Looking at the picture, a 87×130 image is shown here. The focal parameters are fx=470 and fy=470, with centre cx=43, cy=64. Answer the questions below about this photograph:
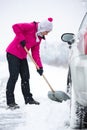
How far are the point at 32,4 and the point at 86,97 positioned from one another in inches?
1392

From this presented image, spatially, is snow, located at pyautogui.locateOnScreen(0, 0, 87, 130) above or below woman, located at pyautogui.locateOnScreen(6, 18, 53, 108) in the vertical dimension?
below

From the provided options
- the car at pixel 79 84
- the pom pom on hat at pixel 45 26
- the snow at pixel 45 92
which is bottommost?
the snow at pixel 45 92

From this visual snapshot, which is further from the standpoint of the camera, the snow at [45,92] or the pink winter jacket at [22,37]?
the pink winter jacket at [22,37]

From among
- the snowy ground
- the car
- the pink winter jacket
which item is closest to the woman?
the pink winter jacket

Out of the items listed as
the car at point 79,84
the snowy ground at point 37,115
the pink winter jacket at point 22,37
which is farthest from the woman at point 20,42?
the car at point 79,84

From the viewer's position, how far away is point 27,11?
3688cm

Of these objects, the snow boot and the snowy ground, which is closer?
the snowy ground

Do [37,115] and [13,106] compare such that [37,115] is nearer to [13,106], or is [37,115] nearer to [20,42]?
[13,106]

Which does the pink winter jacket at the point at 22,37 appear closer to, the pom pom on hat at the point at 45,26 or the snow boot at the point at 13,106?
the pom pom on hat at the point at 45,26

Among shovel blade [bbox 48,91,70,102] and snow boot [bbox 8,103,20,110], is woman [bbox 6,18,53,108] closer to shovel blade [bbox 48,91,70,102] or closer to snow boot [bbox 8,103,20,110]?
snow boot [bbox 8,103,20,110]

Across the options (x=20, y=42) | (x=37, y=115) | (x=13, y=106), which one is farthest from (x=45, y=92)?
(x=37, y=115)

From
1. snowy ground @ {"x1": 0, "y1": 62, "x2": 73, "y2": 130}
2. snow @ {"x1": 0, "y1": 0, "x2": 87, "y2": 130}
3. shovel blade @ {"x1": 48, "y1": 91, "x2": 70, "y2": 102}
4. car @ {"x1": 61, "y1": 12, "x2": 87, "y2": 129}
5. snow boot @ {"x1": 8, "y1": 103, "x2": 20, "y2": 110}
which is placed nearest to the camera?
car @ {"x1": 61, "y1": 12, "x2": 87, "y2": 129}

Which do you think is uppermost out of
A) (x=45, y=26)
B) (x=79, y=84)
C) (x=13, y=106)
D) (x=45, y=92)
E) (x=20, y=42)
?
(x=45, y=26)

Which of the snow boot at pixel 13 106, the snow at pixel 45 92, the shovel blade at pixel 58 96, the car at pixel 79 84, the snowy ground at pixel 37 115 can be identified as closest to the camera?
the car at pixel 79 84
